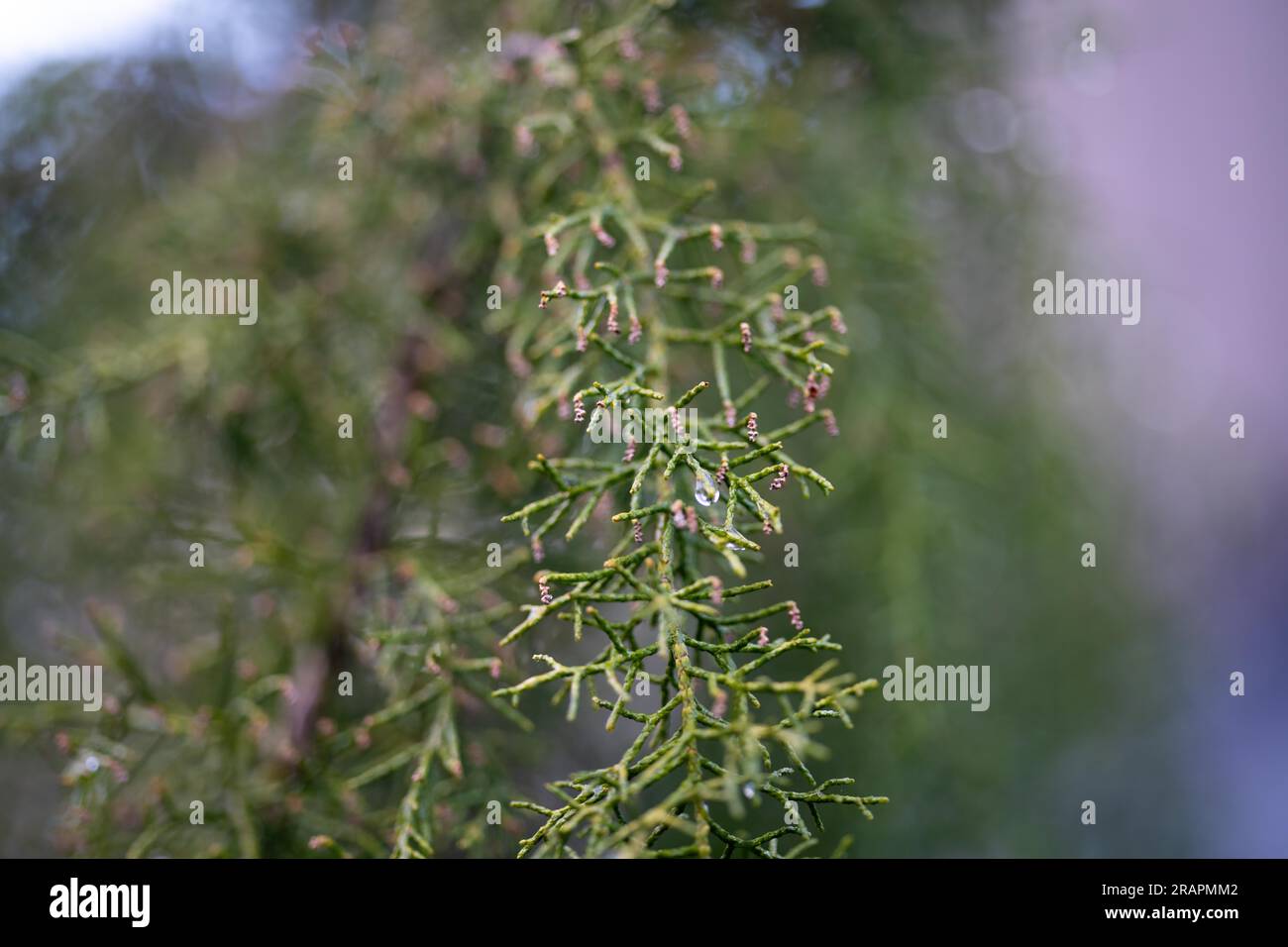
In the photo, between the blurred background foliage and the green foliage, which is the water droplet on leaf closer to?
the green foliage

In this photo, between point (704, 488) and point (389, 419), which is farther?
point (389, 419)

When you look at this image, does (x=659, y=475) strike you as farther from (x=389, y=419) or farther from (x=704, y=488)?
(x=389, y=419)

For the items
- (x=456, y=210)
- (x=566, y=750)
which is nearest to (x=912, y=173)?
(x=456, y=210)

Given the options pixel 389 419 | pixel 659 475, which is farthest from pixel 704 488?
pixel 389 419

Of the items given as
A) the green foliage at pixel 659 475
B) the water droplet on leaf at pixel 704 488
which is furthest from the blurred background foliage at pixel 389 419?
the water droplet on leaf at pixel 704 488

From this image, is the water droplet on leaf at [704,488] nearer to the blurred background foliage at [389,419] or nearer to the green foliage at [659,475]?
the green foliage at [659,475]

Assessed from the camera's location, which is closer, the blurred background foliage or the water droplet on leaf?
the water droplet on leaf

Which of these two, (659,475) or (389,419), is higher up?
(389,419)

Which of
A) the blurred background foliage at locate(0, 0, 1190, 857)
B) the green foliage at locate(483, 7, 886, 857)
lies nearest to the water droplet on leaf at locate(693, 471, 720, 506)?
the green foliage at locate(483, 7, 886, 857)
